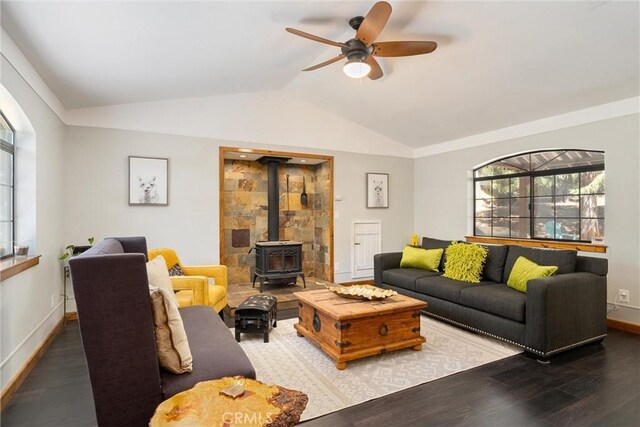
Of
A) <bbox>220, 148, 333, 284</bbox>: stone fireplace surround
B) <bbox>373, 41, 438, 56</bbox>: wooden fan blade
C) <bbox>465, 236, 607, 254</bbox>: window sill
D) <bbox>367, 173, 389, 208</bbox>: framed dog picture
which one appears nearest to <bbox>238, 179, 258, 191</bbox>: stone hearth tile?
<bbox>220, 148, 333, 284</bbox>: stone fireplace surround

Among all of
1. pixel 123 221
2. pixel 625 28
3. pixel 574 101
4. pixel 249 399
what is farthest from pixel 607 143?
pixel 123 221

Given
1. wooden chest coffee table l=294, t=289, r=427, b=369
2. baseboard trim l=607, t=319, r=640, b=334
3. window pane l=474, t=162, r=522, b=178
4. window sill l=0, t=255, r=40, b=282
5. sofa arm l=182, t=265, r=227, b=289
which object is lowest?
baseboard trim l=607, t=319, r=640, b=334

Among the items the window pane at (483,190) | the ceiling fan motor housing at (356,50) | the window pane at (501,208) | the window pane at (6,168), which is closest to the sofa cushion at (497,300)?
the window pane at (501,208)

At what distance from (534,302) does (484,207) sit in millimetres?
2805

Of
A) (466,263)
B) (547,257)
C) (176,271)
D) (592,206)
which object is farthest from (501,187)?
(176,271)

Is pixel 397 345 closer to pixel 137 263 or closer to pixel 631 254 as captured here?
pixel 137 263

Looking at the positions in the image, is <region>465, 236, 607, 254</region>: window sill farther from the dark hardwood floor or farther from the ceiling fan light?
the ceiling fan light

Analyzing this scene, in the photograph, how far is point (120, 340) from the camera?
5.00 feet

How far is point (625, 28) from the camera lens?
2676 millimetres

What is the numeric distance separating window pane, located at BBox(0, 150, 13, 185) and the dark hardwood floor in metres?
1.54

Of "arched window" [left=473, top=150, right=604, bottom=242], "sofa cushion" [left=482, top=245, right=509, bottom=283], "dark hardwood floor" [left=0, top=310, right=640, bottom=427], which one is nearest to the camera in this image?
"dark hardwood floor" [left=0, top=310, right=640, bottom=427]

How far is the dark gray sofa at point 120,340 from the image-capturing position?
1.48 metres

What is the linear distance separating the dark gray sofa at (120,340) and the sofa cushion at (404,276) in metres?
3.08

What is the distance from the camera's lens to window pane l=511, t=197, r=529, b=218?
4816mm
